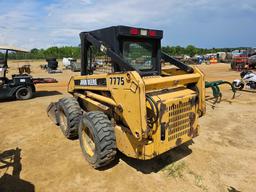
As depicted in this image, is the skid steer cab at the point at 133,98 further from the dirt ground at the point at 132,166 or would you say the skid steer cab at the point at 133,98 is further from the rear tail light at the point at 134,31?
the dirt ground at the point at 132,166

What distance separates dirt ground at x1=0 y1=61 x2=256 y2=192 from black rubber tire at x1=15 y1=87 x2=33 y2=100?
12.9ft

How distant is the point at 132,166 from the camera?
430cm

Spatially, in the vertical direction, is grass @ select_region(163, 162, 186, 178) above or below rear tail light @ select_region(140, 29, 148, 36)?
below

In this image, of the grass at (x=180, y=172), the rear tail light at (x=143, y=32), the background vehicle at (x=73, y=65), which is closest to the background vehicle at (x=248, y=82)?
the grass at (x=180, y=172)

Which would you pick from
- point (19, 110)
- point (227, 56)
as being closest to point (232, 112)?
point (19, 110)

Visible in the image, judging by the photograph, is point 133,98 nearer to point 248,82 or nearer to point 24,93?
point 24,93

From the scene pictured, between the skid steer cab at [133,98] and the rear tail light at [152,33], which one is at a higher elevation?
the rear tail light at [152,33]

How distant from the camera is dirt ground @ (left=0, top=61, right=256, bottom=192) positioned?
375 cm

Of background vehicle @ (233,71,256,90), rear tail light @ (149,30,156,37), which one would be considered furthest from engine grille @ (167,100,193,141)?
background vehicle @ (233,71,256,90)

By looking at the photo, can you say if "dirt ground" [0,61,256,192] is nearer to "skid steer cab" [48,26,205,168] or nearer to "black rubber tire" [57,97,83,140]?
"black rubber tire" [57,97,83,140]

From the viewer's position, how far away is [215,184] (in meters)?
3.79

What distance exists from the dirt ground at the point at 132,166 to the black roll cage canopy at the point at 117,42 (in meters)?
1.72

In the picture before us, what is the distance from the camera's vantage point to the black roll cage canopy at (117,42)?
13.1 feet

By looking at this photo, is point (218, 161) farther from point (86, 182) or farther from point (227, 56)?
point (227, 56)
